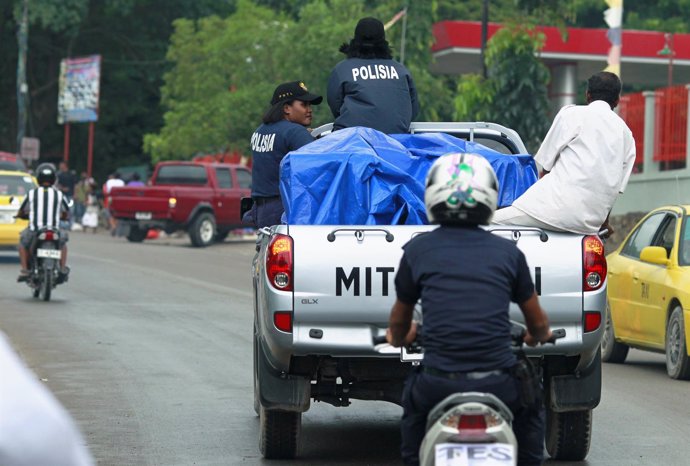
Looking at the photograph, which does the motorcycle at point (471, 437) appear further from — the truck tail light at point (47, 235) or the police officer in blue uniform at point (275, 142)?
the truck tail light at point (47, 235)

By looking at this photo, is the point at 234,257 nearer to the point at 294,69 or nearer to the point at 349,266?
the point at 294,69

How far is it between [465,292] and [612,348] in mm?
9674

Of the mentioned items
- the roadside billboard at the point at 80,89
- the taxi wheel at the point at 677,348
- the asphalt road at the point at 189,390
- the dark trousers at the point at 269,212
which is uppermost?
the roadside billboard at the point at 80,89

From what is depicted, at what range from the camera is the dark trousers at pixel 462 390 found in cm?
530

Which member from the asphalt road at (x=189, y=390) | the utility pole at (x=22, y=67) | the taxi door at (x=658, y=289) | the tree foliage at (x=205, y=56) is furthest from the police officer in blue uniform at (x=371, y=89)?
the utility pole at (x=22, y=67)

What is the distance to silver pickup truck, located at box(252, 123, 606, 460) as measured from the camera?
7.98 meters

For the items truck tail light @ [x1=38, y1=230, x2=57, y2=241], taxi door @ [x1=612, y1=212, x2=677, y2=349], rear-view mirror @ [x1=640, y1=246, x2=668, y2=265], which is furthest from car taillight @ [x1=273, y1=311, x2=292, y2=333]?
truck tail light @ [x1=38, y1=230, x2=57, y2=241]

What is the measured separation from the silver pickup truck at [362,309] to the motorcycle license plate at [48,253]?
469 inches

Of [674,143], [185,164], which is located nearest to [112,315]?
[674,143]

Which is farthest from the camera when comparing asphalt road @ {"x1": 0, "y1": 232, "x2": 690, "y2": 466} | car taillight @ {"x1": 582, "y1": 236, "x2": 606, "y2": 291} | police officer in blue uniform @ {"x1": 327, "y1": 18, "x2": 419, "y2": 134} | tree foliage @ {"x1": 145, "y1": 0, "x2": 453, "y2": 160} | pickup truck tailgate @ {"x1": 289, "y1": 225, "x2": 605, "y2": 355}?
tree foliage @ {"x1": 145, "y1": 0, "x2": 453, "y2": 160}

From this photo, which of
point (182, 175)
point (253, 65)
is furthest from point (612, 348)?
point (253, 65)

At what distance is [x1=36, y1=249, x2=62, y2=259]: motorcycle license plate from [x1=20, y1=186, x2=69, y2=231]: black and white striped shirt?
40 centimetres

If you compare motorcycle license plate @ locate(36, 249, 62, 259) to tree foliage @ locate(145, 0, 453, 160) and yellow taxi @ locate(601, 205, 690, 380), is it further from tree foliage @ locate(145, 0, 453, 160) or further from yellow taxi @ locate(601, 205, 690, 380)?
tree foliage @ locate(145, 0, 453, 160)

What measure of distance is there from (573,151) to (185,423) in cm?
309
